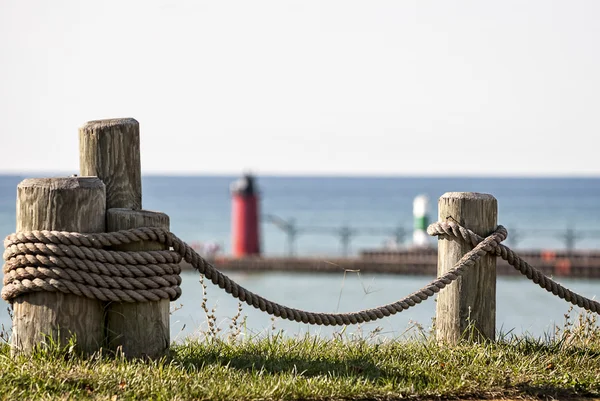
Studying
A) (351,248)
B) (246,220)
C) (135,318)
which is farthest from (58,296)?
(351,248)

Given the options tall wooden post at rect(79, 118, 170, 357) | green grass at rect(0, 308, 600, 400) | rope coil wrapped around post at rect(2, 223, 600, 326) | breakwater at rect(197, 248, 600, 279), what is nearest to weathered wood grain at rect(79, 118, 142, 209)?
tall wooden post at rect(79, 118, 170, 357)

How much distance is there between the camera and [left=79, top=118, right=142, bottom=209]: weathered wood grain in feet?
12.6

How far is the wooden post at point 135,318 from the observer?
374 centimetres

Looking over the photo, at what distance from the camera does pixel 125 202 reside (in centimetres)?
391

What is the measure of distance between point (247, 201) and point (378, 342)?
25.3 meters

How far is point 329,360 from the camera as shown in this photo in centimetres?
405

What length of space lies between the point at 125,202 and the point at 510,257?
2.16 meters

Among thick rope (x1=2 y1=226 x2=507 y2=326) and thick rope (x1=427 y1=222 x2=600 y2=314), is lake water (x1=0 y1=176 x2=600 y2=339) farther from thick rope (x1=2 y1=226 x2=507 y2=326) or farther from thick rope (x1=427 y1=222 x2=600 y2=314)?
thick rope (x1=2 y1=226 x2=507 y2=326)

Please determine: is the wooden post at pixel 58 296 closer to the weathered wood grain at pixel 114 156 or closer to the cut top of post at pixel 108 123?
the weathered wood grain at pixel 114 156

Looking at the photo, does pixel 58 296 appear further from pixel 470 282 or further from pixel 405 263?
pixel 405 263

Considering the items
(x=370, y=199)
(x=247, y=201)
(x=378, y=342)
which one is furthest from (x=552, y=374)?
(x=370, y=199)

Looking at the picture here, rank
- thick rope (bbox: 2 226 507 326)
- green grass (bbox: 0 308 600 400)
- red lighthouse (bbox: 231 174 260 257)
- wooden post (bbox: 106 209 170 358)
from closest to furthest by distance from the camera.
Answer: green grass (bbox: 0 308 600 400) < thick rope (bbox: 2 226 507 326) < wooden post (bbox: 106 209 170 358) < red lighthouse (bbox: 231 174 260 257)

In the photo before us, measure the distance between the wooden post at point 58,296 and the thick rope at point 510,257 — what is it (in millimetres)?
1913

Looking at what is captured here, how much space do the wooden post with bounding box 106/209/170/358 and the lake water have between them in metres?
0.64
